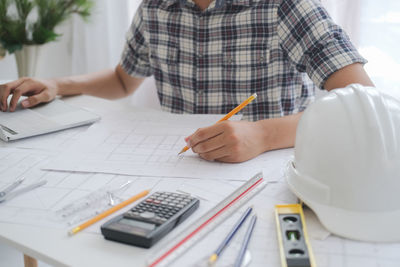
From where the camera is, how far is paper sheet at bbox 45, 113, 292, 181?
778 mm

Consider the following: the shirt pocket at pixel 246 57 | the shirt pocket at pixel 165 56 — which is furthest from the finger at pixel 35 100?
the shirt pocket at pixel 246 57

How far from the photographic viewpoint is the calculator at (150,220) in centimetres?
55

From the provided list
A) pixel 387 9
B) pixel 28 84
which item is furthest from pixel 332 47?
pixel 28 84

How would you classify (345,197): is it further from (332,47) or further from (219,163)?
(332,47)

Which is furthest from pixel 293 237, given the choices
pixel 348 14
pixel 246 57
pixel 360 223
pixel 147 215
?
pixel 348 14

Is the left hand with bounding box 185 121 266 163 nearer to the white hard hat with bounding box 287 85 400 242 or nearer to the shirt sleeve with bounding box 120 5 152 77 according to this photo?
the white hard hat with bounding box 287 85 400 242

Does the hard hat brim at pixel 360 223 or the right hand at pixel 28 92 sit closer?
the hard hat brim at pixel 360 223

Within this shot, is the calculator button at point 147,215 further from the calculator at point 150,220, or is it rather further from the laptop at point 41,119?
the laptop at point 41,119

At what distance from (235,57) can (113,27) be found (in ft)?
3.12

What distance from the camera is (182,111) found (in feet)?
4.30

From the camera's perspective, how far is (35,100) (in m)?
1.14

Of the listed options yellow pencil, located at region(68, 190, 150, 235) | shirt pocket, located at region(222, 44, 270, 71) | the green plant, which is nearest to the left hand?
yellow pencil, located at region(68, 190, 150, 235)

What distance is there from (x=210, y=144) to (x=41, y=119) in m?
0.46

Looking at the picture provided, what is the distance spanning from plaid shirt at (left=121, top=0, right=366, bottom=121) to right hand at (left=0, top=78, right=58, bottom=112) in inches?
12.6
